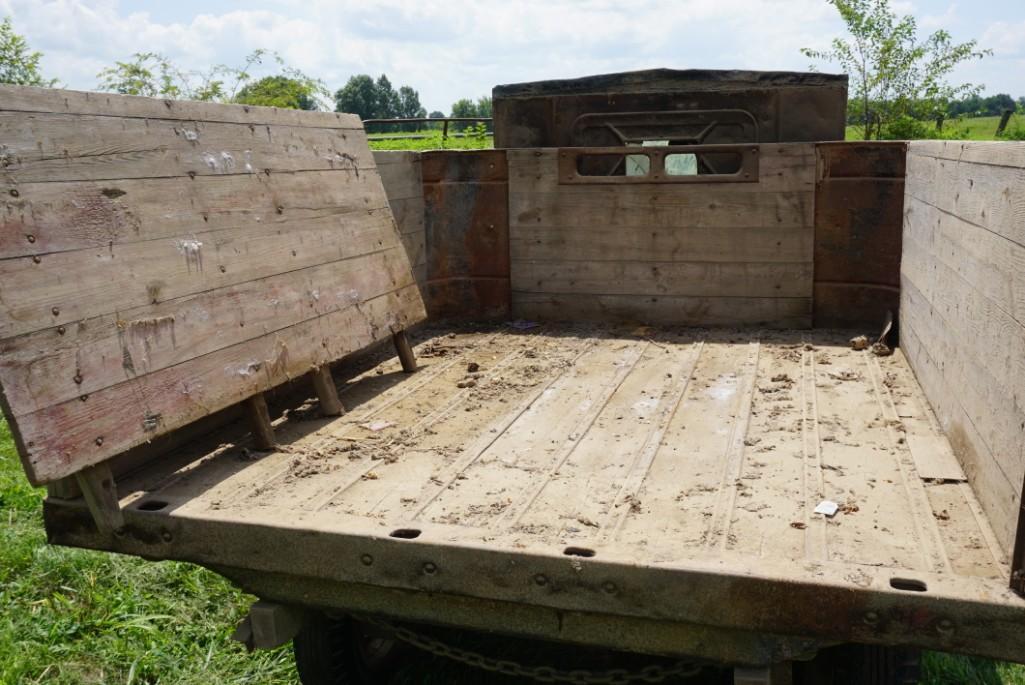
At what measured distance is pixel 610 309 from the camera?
521 centimetres

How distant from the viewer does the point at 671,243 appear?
506cm

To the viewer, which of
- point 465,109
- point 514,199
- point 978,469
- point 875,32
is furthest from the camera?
point 465,109

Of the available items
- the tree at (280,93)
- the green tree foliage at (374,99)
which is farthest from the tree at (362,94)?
the tree at (280,93)

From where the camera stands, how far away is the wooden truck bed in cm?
193

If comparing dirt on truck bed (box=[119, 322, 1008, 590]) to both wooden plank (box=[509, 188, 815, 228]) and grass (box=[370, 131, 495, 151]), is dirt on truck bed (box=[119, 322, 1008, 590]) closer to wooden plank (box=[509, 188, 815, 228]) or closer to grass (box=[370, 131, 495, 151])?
wooden plank (box=[509, 188, 815, 228])

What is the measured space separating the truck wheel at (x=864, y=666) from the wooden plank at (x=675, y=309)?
113 inches

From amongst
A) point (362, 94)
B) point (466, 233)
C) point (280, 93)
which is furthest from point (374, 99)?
point (466, 233)

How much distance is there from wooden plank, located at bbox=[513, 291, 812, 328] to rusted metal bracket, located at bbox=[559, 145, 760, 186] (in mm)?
632

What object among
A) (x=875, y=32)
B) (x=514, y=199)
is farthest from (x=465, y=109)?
(x=514, y=199)

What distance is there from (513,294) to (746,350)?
1.48 m

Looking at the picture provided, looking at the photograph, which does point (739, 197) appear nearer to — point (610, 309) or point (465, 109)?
point (610, 309)

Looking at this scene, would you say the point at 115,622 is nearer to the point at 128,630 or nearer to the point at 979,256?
the point at 128,630

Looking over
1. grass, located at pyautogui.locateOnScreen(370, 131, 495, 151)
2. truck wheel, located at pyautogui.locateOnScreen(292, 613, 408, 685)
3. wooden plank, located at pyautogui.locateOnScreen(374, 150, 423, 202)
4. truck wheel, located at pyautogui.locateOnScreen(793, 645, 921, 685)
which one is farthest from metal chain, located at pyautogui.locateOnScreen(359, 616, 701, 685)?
grass, located at pyautogui.locateOnScreen(370, 131, 495, 151)

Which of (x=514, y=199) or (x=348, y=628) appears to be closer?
(x=348, y=628)
